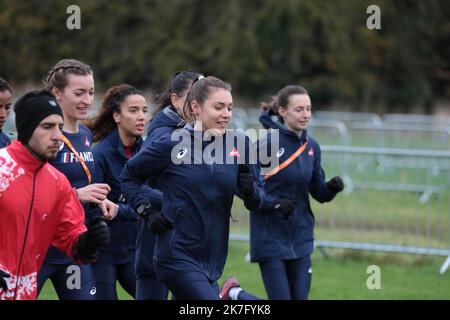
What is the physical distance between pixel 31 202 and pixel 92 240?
413mm

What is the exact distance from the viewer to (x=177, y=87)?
24.0ft

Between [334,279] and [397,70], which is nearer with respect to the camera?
[334,279]

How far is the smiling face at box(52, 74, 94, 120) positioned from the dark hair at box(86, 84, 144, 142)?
65 centimetres

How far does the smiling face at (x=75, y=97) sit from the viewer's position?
7.00 metres

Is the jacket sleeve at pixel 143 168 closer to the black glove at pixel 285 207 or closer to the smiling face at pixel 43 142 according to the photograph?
the smiling face at pixel 43 142

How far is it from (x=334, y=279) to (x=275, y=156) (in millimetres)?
3301

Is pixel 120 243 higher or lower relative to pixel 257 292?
higher

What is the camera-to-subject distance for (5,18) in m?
41.4

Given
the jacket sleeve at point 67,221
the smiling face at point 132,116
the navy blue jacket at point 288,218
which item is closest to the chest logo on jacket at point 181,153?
the jacket sleeve at point 67,221

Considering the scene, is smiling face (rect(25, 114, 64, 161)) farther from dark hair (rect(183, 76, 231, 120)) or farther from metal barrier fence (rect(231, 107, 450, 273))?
metal barrier fence (rect(231, 107, 450, 273))

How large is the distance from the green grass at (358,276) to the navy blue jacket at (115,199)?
231 cm

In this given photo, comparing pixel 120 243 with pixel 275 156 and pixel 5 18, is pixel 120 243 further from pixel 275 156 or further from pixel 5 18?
pixel 5 18
